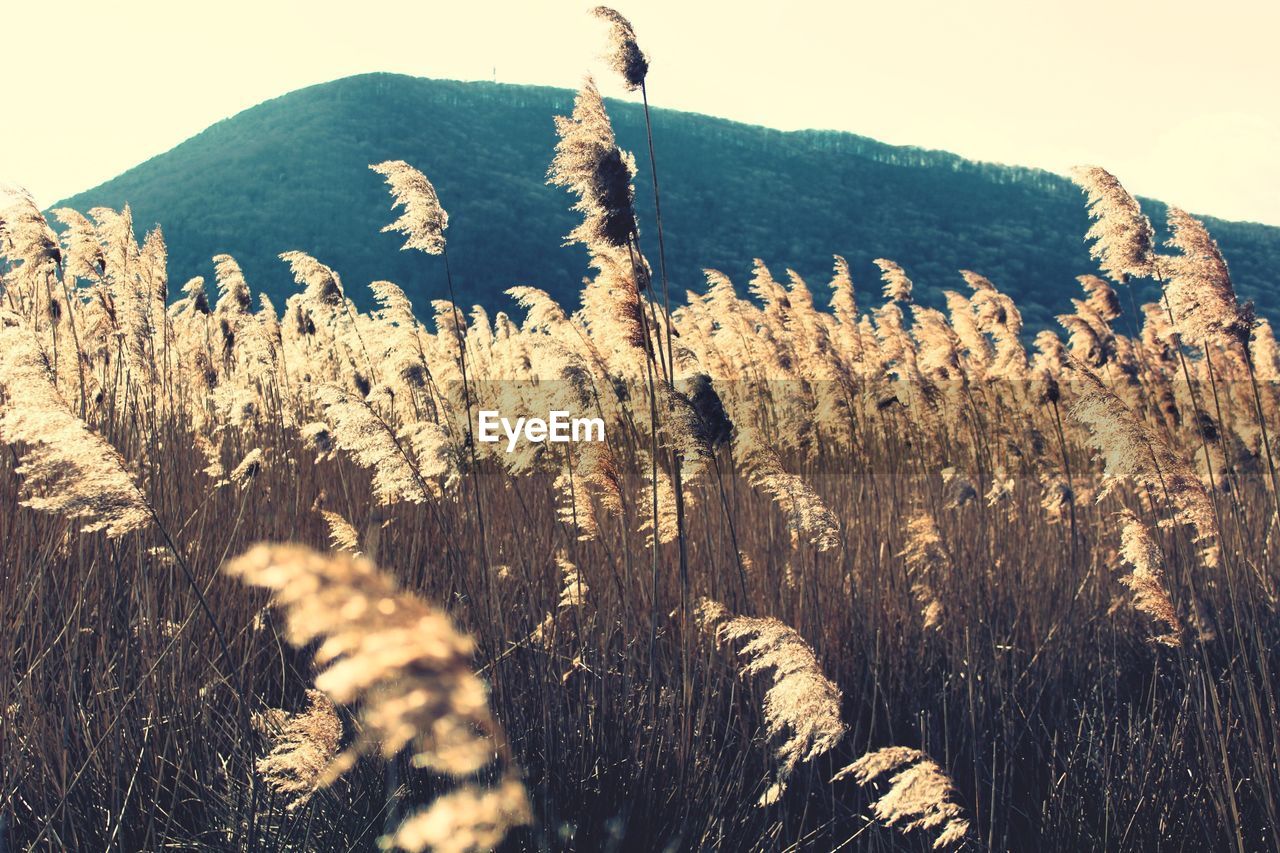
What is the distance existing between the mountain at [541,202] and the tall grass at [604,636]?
66.2 m

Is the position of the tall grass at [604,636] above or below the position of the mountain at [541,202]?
below

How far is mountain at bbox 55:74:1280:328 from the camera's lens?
79750mm

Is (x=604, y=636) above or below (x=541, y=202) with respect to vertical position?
below

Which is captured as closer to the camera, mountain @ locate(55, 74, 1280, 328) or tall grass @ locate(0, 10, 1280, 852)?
tall grass @ locate(0, 10, 1280, 852)

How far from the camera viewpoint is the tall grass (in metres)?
2.17

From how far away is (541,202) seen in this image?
9556 centimetres

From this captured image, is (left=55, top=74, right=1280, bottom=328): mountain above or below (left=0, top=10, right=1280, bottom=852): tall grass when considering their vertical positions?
above

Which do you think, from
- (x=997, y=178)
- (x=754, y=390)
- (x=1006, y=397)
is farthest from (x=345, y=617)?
(x=997, y=178)

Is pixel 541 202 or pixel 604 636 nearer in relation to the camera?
pixel 604 636

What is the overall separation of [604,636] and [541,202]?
314 feet

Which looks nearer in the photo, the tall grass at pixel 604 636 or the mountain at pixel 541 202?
the tall grass at pixel 604 636

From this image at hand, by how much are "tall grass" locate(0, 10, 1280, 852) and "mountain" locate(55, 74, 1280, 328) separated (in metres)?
66.2

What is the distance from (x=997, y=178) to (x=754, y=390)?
112 m

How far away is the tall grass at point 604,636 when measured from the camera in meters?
2.17
